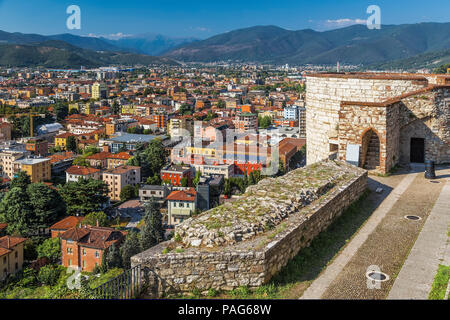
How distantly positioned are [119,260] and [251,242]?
20660mm

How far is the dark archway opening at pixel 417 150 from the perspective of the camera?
8.49 meters

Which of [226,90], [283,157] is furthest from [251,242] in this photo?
[226,90]

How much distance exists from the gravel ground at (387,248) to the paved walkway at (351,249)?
0.04 metres

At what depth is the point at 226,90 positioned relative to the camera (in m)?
115

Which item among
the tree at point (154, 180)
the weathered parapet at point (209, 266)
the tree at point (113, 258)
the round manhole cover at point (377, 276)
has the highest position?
the weathered parapet at point (209, 266)

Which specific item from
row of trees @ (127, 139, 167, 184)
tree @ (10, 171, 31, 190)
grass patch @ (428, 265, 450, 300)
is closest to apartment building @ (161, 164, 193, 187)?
row of trees @ (127, 139, 167, 184)

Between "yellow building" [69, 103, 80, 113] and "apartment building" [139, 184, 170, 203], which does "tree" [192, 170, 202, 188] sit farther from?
A: "yellow building" [69, 103, 80, 113]

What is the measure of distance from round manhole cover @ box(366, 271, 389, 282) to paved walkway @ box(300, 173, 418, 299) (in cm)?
25

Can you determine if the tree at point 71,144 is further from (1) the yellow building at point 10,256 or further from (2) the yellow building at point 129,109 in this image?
(1) the yellow building at point 10,256

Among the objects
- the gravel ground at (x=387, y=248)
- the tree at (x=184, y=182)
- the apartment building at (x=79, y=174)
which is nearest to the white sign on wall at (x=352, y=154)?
the gravel ground at (x=387, y=248)

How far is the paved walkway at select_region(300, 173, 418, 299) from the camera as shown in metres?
3.80

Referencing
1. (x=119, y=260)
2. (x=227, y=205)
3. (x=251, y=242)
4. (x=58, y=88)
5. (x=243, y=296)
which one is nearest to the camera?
(x=243, y=296)

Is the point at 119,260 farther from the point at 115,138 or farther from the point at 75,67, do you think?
the point at 75,67

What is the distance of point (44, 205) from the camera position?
112 ft
